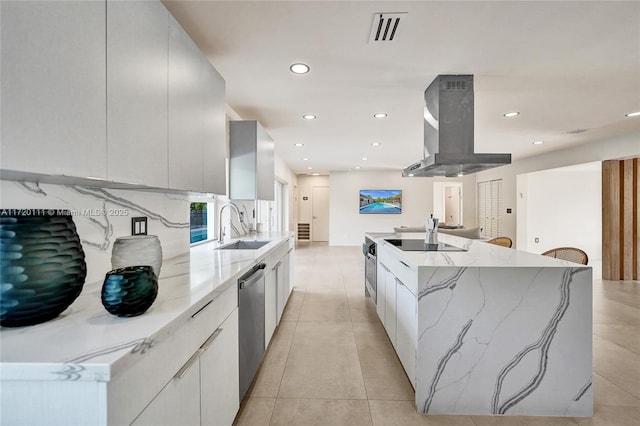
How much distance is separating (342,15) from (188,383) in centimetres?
197

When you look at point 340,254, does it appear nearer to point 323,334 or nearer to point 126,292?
point 323,334

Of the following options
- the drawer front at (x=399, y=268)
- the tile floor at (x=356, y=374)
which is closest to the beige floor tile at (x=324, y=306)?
the tile floor at (x=356, y=374)

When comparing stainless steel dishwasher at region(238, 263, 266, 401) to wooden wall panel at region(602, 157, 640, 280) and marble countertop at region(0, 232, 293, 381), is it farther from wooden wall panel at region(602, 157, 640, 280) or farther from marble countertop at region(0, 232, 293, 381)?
wooden wall panel at region(602, 157, 640, 280)

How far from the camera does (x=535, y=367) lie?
173 centimetres

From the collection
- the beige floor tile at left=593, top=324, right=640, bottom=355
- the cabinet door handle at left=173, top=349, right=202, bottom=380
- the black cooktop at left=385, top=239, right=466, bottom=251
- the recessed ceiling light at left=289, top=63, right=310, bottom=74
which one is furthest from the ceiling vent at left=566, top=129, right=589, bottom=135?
the cabinet door handle at left=173, top=349, right=202, bottom=380

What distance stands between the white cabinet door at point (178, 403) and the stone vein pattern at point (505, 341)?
4.08 feet

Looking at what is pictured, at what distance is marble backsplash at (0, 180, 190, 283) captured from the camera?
3.56 feet

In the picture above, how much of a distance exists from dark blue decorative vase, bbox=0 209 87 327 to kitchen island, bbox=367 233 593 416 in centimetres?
162

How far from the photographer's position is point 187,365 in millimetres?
1070

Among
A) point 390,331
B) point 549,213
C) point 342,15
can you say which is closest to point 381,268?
point 390,331

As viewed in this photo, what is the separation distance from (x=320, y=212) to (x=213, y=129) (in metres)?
8.97

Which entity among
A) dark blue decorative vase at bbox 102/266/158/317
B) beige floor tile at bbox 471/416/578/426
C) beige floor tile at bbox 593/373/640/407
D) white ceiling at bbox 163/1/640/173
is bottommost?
beige floor tile at bbox 471/416/578/426

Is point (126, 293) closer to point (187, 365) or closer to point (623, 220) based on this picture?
point (187, 365)

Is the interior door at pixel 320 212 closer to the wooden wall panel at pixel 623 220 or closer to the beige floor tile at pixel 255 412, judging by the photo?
the wooden wall panel at pixel 623 220
